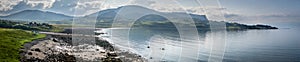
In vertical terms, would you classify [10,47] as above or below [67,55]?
above

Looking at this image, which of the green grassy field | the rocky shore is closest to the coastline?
the rocky shore

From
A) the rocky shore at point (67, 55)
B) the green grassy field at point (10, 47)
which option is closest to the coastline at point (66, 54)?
the rocky shore at point (67, 55)

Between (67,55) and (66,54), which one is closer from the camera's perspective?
(67,55)

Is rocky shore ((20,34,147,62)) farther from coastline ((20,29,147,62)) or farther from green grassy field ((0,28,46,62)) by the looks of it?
green grassy field ((0,28,46,62))

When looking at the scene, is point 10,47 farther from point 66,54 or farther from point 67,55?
point 66,54

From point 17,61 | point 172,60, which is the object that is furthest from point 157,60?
point 17,61

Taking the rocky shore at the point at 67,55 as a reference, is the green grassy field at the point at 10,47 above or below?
above

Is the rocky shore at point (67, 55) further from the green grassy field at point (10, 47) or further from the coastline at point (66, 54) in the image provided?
the green grassy field at point (10, 47)

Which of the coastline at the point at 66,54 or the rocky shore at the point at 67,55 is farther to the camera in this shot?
Result: the coastline at the point at 66,54

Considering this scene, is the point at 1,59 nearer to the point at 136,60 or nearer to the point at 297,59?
the point at 136,60

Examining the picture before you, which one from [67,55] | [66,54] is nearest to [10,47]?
[67,55]

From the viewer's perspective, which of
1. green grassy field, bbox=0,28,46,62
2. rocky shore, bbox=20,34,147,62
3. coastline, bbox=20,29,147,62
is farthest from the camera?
coastline, bbox=20,29,147,62
